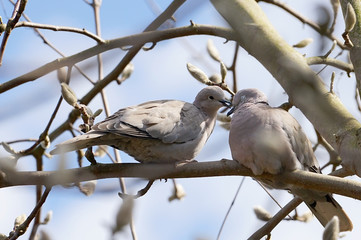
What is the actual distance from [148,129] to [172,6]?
33.5 inches

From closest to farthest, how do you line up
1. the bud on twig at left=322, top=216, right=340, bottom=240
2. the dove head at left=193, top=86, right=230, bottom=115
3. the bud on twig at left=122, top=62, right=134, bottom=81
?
the bud on twig at left=322, top=216, right=340, bottom=240 → the dove head at left=193, top=86, right=230, bottom=115 → the bud on twig at left=122, top=62, right=134, bottom=81

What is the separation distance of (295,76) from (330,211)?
99 cm

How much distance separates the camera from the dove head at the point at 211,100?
432 cm

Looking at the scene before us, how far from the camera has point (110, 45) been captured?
12.1ft

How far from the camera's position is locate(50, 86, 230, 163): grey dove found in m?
3.48

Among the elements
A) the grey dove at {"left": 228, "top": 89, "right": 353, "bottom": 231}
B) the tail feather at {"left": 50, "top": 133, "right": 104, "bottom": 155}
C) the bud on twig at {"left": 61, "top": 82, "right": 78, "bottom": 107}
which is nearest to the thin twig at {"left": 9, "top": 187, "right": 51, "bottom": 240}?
the tail feather at {"left": 50, "top": 133, "right": 104, "bottom": 155}

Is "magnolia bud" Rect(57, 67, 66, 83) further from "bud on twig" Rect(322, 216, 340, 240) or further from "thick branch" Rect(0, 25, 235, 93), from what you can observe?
"bud on twig" Rect(322, 216, 340, 240)

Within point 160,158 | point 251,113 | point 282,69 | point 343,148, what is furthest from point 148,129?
point 343,148

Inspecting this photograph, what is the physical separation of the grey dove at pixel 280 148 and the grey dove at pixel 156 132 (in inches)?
19.1

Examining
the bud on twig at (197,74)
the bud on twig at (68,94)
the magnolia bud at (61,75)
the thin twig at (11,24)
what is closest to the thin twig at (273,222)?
the bud on twig at (197,74)

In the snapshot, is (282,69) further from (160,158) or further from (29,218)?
(29,218)

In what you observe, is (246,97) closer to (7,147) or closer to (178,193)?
(178,193)

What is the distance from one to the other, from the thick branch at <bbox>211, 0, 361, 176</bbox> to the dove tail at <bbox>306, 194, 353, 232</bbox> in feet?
1.94

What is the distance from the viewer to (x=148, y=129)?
12.0 feet
